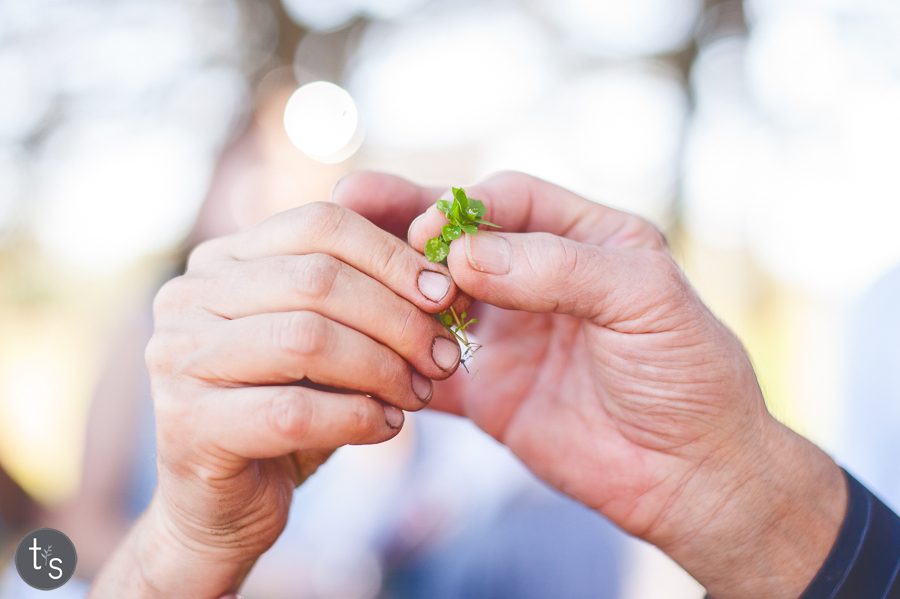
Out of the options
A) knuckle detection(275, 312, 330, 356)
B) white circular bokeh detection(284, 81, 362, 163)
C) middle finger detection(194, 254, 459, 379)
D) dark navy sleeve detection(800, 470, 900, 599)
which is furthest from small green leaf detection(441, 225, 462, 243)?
white circular bokeh detection(284, 81, 362, 163)

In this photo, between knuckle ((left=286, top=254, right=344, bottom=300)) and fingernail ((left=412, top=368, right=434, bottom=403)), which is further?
fingernail ((left=412, top=368, right=434, bottom=403))

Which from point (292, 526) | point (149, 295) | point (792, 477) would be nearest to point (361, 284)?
point (792, 477)

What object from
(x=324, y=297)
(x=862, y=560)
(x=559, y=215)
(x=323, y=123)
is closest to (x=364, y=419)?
(x=324, y=297)

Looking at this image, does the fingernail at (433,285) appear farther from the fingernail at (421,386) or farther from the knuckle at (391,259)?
the fingernail at (421,386)

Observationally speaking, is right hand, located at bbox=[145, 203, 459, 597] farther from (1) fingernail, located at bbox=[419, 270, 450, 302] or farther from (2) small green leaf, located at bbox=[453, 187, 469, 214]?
(2) small green leaf, located at bbox=[453, 187, 469, 214]

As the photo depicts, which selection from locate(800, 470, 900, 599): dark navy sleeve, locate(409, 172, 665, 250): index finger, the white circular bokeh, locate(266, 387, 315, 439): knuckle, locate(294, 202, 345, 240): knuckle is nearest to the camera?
locate(266, 387, 315, 439): knuckle

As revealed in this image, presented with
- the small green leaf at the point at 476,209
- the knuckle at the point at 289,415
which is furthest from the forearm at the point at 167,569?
the small green leaf at the point at 476,209

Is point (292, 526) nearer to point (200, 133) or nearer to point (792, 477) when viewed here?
point (792, 477)
